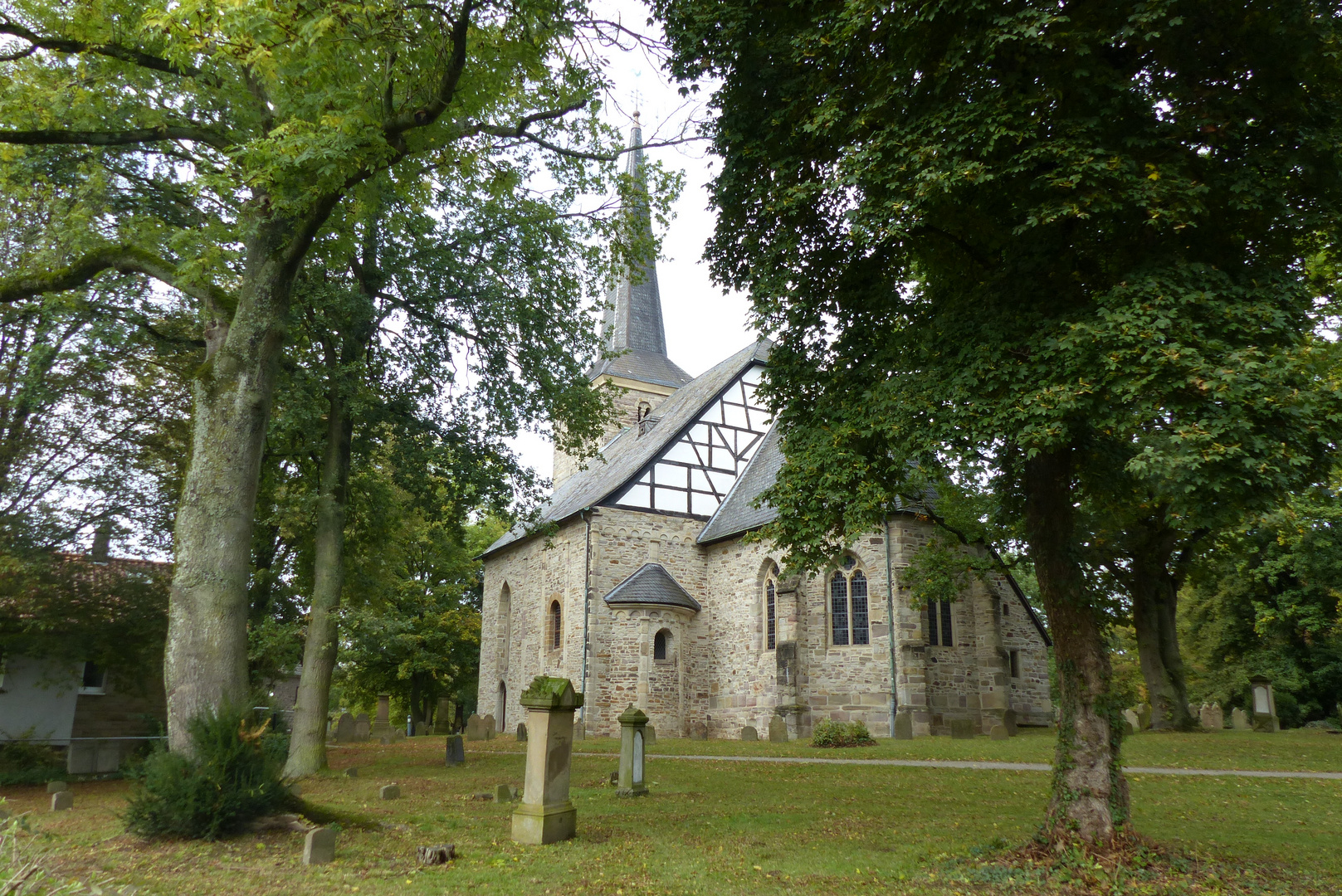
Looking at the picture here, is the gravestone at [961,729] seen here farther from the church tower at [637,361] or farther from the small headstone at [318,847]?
the church tower at [637,361]

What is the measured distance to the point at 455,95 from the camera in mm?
9344

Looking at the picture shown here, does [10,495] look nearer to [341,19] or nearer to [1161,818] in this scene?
[341,19]

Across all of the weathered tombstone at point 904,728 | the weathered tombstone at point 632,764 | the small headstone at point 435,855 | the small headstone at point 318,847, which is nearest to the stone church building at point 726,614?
the weathered tombstone at point 904,728

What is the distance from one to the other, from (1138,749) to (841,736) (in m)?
5.50

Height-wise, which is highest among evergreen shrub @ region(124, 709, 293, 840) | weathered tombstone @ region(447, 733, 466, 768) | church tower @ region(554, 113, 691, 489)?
church tower @ region(554, 113, 691, 489)

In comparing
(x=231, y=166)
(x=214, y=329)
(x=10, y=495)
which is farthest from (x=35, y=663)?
(x=231, y=166)

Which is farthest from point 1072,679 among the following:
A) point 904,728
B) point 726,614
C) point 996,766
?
point 726,614

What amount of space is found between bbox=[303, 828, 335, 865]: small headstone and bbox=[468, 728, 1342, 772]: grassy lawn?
34.0 ft

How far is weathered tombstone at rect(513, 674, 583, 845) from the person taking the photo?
732 centimetres

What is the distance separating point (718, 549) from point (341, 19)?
17.9 meters

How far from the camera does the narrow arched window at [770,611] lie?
837 inches

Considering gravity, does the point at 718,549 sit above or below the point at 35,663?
above

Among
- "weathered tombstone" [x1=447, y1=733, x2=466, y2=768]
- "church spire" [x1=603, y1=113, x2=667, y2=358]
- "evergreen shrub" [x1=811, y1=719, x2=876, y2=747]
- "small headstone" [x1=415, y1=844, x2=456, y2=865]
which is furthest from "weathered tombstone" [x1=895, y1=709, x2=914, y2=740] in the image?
"church spire" [x1=603, y1=113, x2=667, y2=358]

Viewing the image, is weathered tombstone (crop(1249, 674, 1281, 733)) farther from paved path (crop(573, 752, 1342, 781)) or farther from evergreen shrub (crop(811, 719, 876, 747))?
evergreen shrub (crop(811, 719, 876, 747))
